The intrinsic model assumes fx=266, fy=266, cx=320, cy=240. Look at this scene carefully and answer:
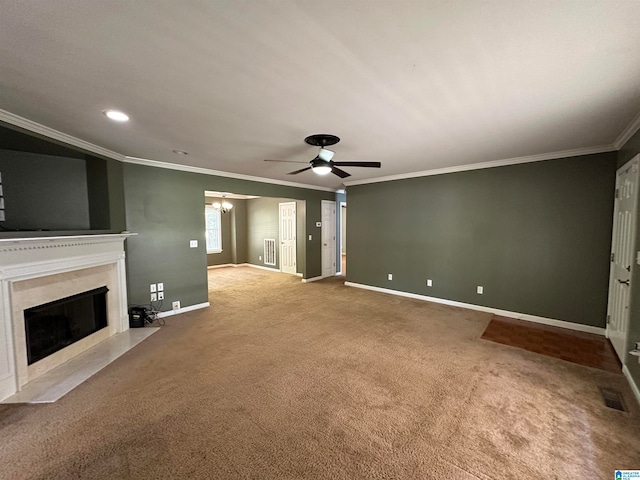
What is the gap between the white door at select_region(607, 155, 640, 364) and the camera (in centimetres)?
277

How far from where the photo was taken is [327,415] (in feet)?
6.91

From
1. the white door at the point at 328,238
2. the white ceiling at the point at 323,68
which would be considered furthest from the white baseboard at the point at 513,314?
the white ceiling at the point at 323,68

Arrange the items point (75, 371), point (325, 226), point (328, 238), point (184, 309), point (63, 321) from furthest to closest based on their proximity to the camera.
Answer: point (328, 238) < point (325, 226) < point (184, 309) < point (63, 321) < point (75, 371)

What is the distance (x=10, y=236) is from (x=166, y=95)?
6.42 feet

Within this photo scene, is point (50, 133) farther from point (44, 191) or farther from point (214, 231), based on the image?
point (214, 231)

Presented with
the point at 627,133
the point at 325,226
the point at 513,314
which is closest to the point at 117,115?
the point at 627,133

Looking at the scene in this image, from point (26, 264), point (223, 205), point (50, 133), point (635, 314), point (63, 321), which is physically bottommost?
point (63, 321)

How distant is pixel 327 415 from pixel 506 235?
157 inches

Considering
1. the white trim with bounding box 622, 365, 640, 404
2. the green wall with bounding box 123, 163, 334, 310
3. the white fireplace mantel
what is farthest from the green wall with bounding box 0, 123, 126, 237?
the white trim with bounding box 622, 365, 640, 404

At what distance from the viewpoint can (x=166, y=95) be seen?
2020mm

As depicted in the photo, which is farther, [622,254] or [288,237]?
[288,237]

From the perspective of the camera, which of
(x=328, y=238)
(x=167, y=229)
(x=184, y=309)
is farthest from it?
(x=328, y=238)

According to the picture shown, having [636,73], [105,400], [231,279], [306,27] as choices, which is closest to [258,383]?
[105,400]

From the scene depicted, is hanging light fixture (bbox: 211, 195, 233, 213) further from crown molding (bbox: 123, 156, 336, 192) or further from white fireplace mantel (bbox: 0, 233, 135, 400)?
white fireplace mantel (bbox: 0, 233, 135, 400)
